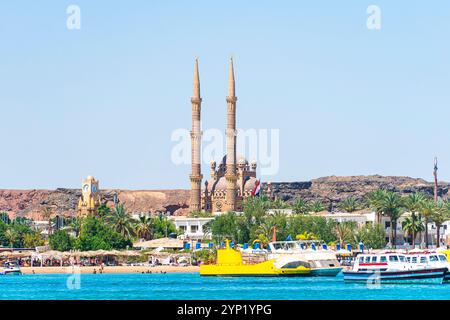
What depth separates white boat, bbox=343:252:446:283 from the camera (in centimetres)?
8406

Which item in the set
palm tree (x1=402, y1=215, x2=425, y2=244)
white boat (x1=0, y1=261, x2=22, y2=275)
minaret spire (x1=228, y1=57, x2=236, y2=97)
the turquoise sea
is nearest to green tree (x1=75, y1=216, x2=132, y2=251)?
white boat (x1=0, y1=261, x2=22, y2=275)

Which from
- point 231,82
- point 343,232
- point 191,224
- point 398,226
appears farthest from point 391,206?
point 231,82

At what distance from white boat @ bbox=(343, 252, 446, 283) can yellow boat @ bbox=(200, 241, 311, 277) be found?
20.2 metres

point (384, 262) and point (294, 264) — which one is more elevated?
point (384, 262)

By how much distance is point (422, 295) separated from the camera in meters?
71.4

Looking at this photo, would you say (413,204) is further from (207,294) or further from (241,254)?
(207,294)

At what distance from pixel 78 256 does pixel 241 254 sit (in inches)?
1044

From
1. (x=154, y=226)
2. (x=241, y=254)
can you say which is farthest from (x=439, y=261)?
(x=154, y=226)

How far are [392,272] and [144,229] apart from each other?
75.8 metres

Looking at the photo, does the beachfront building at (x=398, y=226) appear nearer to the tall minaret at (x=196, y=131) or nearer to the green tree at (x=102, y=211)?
the green tree at (x=102, y=211)

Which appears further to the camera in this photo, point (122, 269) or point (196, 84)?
point (196, 84)

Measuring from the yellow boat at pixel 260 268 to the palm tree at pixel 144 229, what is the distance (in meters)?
48.5

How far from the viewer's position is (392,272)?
84.2 metres

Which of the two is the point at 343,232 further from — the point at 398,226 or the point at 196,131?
the point at 196,131
